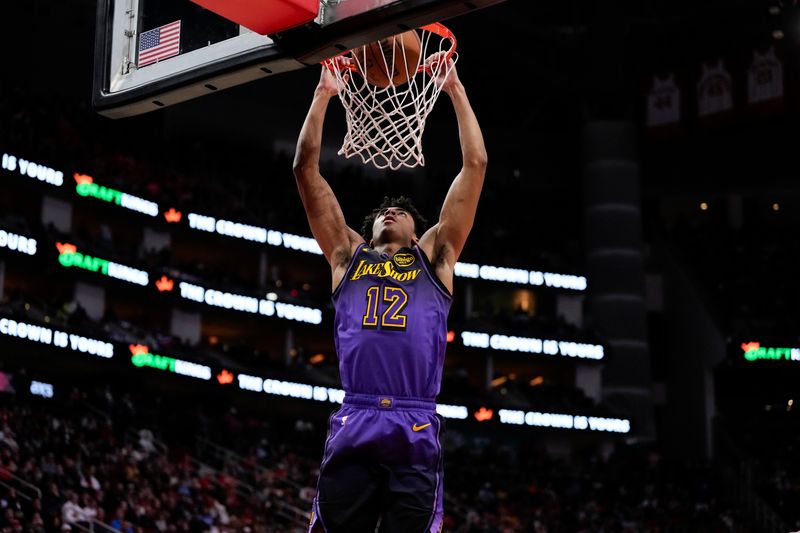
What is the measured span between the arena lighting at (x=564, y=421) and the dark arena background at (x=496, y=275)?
9cm

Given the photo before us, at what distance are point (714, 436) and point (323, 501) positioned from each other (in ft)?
96.7

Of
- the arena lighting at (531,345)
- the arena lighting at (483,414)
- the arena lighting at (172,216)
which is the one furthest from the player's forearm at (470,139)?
the arena lighting at (531,345)

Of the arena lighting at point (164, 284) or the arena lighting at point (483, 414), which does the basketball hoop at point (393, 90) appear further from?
the arena lighting at point (483, 414)

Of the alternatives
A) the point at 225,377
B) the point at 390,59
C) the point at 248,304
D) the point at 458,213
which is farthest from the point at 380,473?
the point at 248,304

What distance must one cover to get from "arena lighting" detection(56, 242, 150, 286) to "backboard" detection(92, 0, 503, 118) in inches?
743

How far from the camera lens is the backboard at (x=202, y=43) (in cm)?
525

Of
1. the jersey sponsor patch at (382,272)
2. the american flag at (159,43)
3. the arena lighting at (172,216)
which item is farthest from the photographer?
the arena lighting at (172,216)

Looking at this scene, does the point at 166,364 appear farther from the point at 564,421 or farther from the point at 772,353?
the point at 772,353

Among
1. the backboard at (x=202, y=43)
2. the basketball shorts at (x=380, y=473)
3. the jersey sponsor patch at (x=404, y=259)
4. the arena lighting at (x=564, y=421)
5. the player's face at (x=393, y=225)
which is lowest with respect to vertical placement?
the basketball shorts at (x=380, y=473)

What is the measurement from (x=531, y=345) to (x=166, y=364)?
10.8m

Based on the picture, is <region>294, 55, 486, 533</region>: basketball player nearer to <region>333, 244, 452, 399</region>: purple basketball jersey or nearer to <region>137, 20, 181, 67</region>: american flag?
<region>333, 244, 452, 399</region>: purple basketball jersey

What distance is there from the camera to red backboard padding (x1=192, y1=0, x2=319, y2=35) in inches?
209

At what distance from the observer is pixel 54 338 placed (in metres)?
23.1

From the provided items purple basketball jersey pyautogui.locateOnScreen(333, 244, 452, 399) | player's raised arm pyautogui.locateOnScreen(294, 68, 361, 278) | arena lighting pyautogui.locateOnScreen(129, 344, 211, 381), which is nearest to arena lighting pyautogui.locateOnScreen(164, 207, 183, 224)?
arena lighting pyautogui.locateOnScreen(129, 344, 211, 381)
